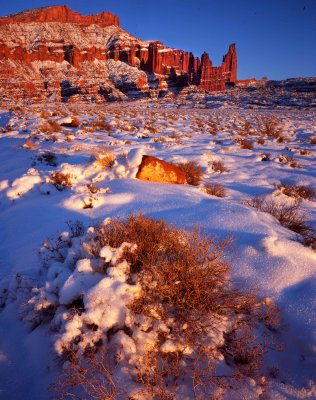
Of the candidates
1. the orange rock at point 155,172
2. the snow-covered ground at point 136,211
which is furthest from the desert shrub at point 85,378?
the orange rock at point 155,172

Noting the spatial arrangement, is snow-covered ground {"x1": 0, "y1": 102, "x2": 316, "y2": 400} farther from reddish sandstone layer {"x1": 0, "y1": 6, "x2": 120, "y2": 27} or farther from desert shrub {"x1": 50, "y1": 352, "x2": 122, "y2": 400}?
reddish sandstone layer {"x1": 0, "y1": 6, "x2": 120, "y2": 27}

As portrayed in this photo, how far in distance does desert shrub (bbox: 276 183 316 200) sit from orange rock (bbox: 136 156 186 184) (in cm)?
216

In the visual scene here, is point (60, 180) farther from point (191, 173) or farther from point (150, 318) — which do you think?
point (150, 318)

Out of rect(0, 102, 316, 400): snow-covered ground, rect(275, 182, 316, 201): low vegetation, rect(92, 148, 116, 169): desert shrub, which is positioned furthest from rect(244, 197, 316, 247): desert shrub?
rect(92, 148, 116, 169): desert shrub

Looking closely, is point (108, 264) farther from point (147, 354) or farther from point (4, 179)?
point (4, 179)

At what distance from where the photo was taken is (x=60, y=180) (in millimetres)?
4430

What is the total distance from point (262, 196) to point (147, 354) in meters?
3.82

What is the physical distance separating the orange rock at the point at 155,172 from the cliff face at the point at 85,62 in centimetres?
6159

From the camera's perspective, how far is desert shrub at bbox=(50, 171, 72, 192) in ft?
14.2

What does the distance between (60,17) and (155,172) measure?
12309cm

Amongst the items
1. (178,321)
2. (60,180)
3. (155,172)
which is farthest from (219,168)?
(178,321)

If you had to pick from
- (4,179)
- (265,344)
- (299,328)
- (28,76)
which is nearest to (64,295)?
(265,344)

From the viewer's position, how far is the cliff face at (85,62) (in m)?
66.4

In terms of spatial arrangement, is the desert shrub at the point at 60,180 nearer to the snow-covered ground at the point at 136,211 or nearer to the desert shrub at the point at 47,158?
the snow-covered ground at the point at 136,211
